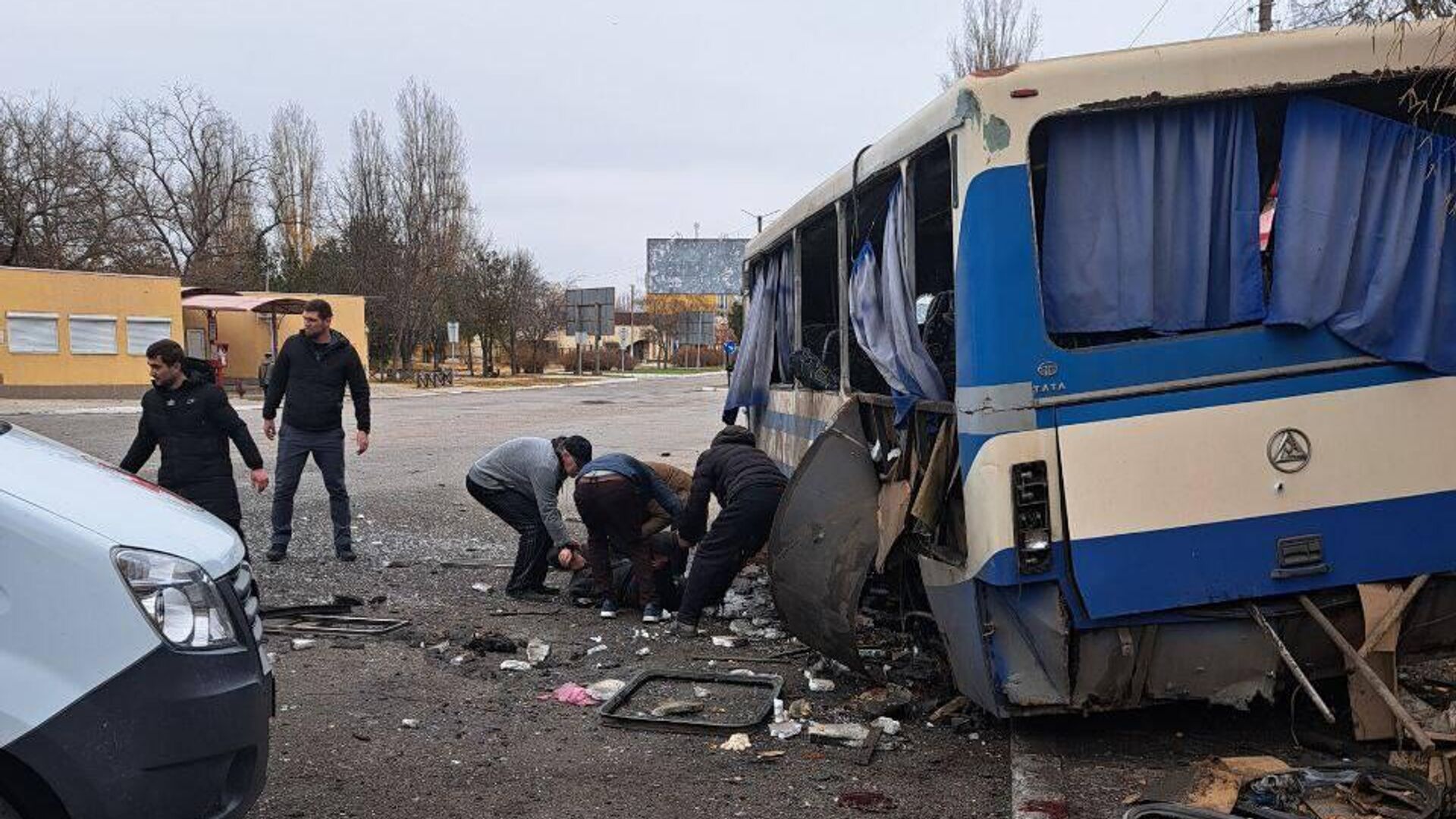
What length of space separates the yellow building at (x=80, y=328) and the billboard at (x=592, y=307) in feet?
78.8

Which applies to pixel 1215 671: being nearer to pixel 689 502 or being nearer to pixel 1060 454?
pixel 1060 454

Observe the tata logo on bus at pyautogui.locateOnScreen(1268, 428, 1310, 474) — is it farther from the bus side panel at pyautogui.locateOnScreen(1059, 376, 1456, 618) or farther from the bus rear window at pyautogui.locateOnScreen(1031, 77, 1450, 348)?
the bus rear window at pyautogui.locateOnScreen(1031, 77, 1450, 348)

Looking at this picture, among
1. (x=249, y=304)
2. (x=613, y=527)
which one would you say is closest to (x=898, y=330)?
(x=613, y=527)

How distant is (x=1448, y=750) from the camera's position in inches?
152

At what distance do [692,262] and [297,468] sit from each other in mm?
51945

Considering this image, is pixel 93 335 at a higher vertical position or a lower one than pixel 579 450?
higher

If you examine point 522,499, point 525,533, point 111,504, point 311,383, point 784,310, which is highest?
point 784,310

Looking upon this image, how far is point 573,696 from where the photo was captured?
18.4 feet

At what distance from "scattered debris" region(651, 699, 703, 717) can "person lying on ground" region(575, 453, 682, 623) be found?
1727 mm

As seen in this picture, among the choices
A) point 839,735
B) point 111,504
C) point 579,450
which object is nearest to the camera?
point 111,504

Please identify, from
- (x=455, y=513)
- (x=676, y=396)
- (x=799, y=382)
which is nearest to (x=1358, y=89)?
(x=799, y=382)

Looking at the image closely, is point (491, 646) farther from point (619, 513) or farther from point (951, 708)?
point (951, 708)

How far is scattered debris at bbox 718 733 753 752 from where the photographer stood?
192 inches

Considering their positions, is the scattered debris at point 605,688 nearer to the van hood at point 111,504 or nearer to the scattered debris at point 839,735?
the scattered debris at point 839,735
